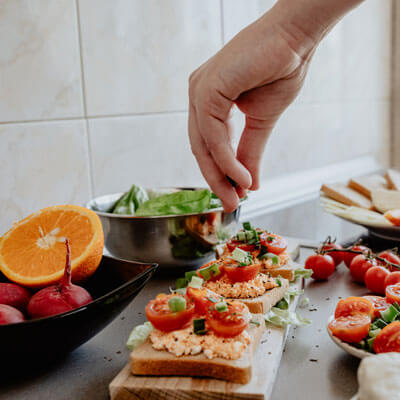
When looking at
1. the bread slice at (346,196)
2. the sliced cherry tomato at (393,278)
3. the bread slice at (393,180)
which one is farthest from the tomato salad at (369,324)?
the bread slice at (393,180)

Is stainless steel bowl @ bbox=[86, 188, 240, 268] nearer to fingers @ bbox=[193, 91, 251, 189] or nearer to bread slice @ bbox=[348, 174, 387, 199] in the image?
fingers @ bbox=[193, 91, 251, 189]

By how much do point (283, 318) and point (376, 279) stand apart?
0.28 metres

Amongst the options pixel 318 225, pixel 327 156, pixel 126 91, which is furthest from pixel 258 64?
pixel 327 156

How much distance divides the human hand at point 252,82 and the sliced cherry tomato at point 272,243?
0.12 metres

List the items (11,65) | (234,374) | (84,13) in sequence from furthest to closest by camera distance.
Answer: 1. (84,13)
2. (11,65)
3. (234,374)

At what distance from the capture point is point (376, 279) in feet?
3.23

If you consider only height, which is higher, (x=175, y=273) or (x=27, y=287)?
(x=27, y=287)

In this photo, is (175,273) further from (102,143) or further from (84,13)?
(84,13)

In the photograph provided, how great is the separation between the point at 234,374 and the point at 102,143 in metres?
0.94

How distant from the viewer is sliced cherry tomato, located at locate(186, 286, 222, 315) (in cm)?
72

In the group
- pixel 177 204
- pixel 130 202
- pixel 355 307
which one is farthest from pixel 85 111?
pixel 355 307

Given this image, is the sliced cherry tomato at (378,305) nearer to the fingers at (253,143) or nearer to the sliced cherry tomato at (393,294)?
the sliced cherry tomato at (393,294)

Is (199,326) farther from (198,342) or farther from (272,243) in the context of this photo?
(272,243)

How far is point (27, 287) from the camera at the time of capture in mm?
790
